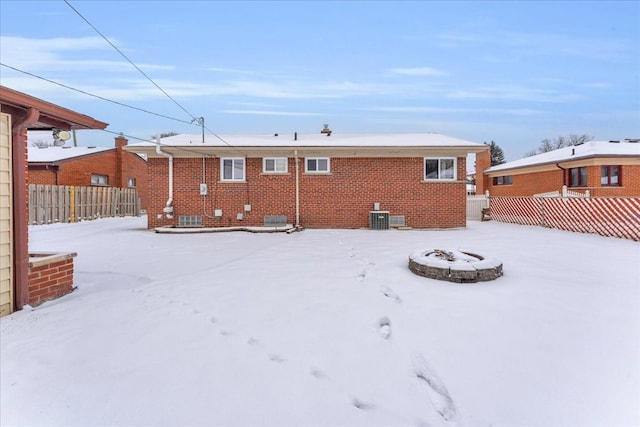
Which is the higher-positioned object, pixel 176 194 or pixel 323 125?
pixel 323 125

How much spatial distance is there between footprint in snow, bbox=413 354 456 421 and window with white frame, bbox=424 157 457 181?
37.7 feet

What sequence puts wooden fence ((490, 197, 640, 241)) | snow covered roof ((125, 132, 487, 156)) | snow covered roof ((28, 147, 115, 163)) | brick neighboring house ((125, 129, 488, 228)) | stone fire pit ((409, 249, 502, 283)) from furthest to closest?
snow covered roof ((28, 147, 115, 163))
brick neighboring house ((125, 129, 488, 228))
snow covered roof ((125, 132, 487, 156))
wooden fence ((490, 197, 640, 241))
stone fire pit ((409, 249, 502, 283))

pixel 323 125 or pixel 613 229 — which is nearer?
pixel 613 229

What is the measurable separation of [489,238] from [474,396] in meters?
9.21

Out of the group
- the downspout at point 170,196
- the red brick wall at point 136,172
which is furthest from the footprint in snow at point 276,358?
the red brick wall at point 136,172

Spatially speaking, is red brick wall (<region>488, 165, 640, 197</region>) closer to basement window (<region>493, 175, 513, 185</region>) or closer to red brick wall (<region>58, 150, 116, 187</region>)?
basement window (<region>493, 175, 513, 185</region>)

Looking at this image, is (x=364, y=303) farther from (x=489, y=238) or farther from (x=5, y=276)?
(x=489, y=238)

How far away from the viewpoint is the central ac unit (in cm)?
1330

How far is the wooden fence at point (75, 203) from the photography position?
1592 cm

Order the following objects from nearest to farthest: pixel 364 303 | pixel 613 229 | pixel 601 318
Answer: pixel 601 318 → pixel 364 303 → pixel 613 229

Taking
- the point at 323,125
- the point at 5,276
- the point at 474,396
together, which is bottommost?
the point at 474,396

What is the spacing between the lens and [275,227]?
42.1 feet

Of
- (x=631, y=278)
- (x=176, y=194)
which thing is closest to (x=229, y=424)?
(x=631, y=278)

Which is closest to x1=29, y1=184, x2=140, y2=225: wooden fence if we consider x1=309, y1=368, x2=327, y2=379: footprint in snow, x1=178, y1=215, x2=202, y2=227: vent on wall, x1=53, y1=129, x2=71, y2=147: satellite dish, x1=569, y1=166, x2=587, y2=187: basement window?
x1=178, y1=215, x2=202, y2=227: vent on wall
